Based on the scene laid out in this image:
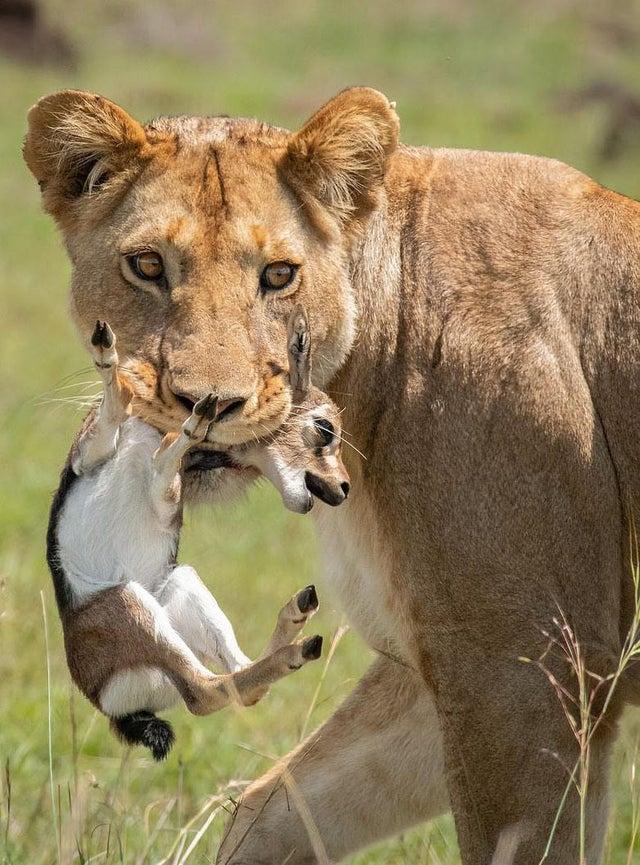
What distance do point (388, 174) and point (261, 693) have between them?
1281 mm

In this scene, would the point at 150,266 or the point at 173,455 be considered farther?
the point at 150,266

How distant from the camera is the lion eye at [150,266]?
125 inches

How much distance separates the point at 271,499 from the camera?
789 cm

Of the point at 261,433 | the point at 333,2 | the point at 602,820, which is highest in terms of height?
the point at 333,2

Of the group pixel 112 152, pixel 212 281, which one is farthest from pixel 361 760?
pixel 112 152

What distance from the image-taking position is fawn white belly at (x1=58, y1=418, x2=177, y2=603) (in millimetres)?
3178

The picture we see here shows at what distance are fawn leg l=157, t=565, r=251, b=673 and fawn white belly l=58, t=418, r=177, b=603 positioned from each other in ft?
0.18

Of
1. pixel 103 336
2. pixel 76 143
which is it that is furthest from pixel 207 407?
pixel 76 143

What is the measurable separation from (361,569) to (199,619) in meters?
0.44

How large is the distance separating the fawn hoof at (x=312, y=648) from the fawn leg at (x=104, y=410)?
567 millimetres

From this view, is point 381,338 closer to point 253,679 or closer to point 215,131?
point 215,131

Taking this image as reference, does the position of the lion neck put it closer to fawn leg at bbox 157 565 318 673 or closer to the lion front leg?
fawn leg at bbox 157 565 318 673

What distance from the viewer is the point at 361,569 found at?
137 inches

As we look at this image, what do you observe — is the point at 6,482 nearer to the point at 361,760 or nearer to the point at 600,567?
the point at 361,760
